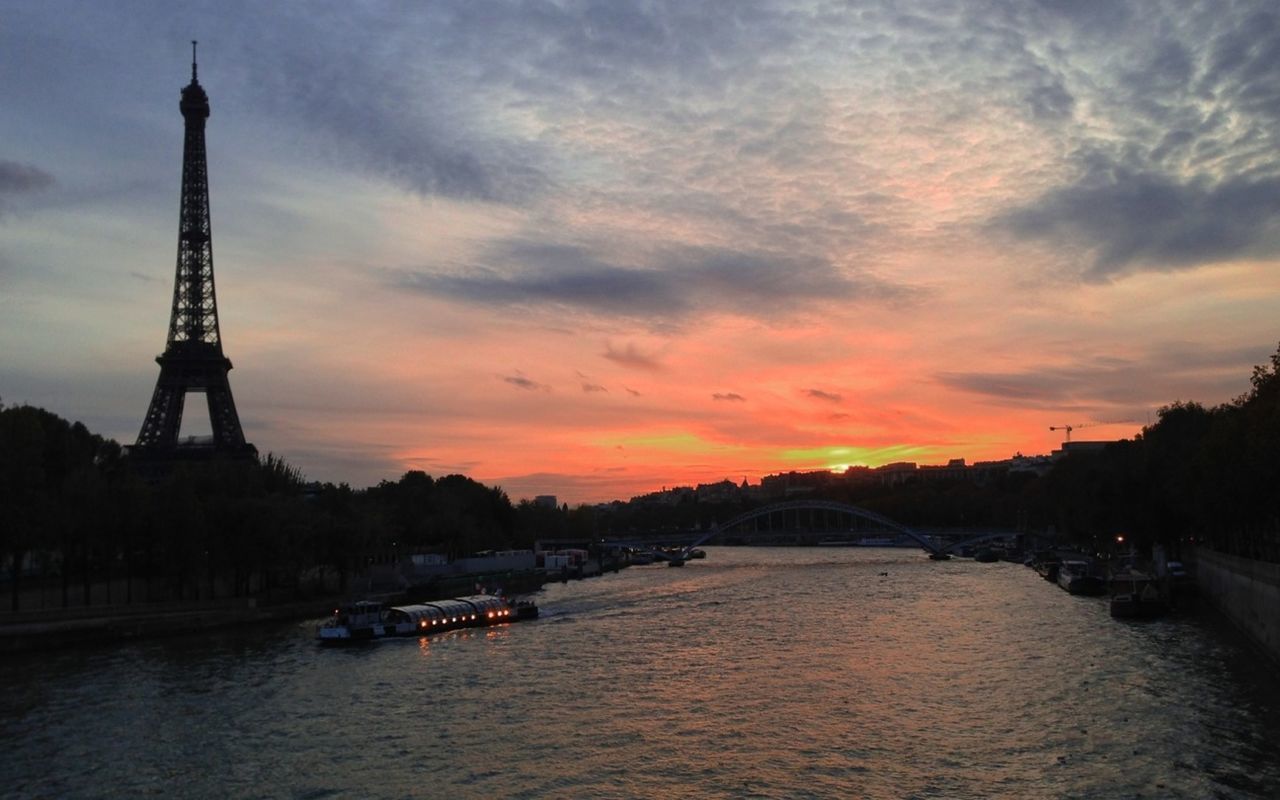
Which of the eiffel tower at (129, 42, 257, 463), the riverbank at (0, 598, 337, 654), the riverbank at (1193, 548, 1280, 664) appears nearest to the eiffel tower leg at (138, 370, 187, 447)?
the eiffel tower at (129, 42, 257, 463)

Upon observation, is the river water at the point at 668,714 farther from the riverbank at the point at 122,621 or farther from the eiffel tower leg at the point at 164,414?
the eiffel tower leg at the point at 164,414

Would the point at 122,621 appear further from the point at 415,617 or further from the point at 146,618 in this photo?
the point at 415,617

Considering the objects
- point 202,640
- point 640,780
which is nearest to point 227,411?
point 202,640

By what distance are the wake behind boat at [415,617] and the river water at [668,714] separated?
115cm

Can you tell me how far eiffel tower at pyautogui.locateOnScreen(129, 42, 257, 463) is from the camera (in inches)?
3145

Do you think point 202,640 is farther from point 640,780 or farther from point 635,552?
point 635,552

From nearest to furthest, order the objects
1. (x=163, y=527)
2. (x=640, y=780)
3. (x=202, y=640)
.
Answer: (x=640, y=780), (x=202, y=640), (x=163, y=527)

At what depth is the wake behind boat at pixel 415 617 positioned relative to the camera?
45.4 metres

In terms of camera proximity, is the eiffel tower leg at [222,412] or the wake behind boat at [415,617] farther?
the eiffel tower leg at [222,412]

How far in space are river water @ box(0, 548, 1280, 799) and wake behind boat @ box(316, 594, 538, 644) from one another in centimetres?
115

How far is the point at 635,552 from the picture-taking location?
5507 inches

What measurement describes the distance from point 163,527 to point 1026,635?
3948 centimetres

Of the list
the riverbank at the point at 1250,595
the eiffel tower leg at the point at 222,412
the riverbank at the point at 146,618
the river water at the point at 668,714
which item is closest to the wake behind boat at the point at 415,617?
the river water at the point at 668,714

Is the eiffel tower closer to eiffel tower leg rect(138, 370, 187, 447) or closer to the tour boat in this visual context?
eiffel tower leg rect(138, 370, 187, 447)
